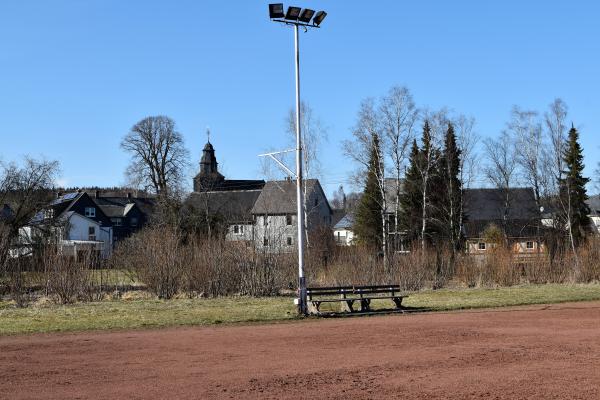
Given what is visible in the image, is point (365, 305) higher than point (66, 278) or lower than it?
lower

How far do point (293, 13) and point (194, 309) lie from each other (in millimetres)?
10284

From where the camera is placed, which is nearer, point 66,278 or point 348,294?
point 348,294

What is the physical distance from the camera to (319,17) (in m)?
21.9

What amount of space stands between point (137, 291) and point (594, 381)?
22.9 meters

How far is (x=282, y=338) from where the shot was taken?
55.0 ft

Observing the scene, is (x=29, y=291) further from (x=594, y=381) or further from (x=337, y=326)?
A: (x=594, y=381)

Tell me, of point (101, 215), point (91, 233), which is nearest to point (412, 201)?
point (91, 233)

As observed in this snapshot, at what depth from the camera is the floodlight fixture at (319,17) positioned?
21.8 m

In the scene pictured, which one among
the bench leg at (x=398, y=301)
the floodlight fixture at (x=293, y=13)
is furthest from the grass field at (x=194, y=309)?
the floodlight fixture at (x=293, y=13)

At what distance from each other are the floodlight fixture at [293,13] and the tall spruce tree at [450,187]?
110 ft

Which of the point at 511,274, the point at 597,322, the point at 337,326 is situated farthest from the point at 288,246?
the point at 597,322

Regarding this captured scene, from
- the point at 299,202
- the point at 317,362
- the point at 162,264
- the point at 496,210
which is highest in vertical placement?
the point at 496,210

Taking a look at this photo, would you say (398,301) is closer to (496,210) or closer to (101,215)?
(496,210)

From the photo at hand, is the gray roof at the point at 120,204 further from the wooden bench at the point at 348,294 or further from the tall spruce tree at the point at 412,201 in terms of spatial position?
the wooden bench at the point at 348,294
